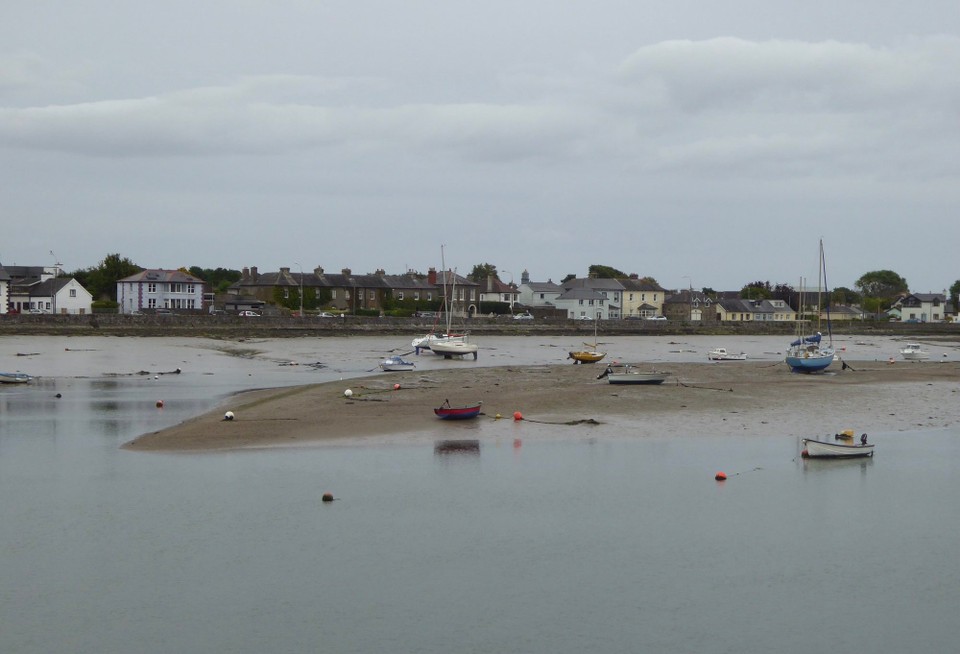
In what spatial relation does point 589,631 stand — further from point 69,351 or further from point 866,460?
point 69,351

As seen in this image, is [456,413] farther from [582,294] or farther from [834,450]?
[582,294]

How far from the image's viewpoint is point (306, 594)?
16.7 metres

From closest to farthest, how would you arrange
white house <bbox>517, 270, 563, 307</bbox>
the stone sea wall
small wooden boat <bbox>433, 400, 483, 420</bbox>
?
small wooden boat <bbox>433, 400, 483, 420</bbox>, the stone sea wall, white house <bbox>517, 270, 563, 307</bbox>

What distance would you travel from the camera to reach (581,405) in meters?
39.3

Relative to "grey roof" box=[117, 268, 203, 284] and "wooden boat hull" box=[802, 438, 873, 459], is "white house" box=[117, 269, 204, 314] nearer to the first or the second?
"grey roof" box=[117, 268, 203, 284]

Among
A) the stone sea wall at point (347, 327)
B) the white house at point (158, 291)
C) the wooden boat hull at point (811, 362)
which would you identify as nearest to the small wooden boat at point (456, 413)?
the wooden boat hull at point (811, 362)

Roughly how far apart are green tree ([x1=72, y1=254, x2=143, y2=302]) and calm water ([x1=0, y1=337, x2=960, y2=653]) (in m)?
96.6

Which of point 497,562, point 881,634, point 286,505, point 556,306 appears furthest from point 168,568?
point 556,306

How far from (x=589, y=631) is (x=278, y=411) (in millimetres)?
23607

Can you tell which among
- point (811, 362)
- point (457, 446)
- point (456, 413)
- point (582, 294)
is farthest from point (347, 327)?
point (457, 446)

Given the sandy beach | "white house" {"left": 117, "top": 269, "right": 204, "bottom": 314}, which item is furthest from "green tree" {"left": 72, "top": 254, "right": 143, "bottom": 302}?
the sandy beach

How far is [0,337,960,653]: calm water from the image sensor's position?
50.0 ft

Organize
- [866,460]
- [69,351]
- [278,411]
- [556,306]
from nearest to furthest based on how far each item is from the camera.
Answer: [866,460], [278,411], [69,351], [556,306]

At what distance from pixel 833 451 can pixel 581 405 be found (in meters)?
12.6
